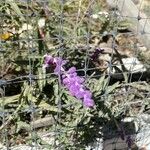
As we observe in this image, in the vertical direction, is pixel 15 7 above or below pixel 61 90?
above

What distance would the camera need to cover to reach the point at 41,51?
8.22ft

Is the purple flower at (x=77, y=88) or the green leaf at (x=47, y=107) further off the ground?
the purple flower at (x=77, y=88)

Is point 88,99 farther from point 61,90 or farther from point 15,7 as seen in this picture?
point 15,7

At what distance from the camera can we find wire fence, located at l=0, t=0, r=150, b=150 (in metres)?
2.40

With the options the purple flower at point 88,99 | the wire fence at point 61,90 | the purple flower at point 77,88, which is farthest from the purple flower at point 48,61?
the purple flower at point 88,99

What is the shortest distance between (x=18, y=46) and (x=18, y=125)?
1.68ft

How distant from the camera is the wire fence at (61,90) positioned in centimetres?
240

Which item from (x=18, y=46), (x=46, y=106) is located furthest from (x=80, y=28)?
(x=46, y=106)

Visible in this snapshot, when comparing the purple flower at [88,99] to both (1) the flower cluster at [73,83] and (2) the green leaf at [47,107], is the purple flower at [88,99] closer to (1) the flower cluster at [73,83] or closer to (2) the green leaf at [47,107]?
(1) the flower cluster at [73,83]

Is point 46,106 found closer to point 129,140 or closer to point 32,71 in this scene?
point 32,71

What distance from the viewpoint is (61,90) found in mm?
2395

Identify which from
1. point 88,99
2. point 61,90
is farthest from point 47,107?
point 88,99

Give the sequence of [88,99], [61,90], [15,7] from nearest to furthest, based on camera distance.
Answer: [88,99], [61,90], [15,7]

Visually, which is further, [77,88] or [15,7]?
[15,7]
